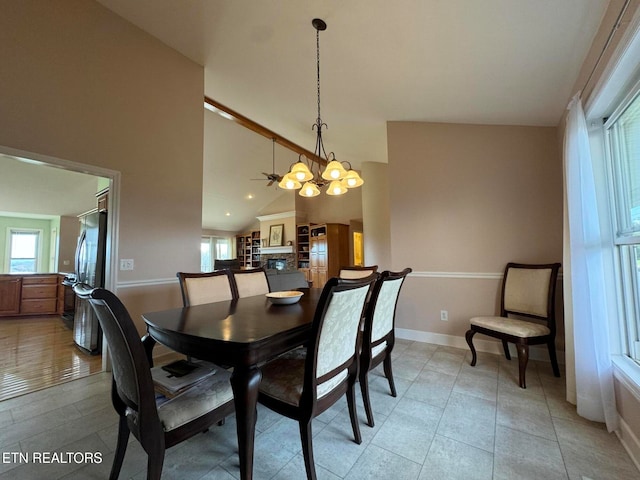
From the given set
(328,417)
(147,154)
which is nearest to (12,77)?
(147,154)

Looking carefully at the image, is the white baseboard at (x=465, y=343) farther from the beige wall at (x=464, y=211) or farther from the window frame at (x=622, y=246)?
the window frame at (x=622, y=246)

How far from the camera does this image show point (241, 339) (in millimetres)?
1102

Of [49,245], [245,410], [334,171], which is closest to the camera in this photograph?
[245,410]

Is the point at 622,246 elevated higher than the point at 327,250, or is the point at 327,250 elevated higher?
the point at 327,250

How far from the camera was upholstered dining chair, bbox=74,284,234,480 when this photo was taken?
0.95 m

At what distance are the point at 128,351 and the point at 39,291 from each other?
6043 millimetres

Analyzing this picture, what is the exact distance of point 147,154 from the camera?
2.75 meters

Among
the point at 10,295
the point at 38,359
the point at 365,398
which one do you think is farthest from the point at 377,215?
the point at 10,295

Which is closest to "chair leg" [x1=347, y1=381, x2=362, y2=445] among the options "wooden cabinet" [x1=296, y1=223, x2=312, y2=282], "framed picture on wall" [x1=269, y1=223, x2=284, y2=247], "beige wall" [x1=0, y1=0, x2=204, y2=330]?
"beige wall" [x1=0, y1=0, x2=204, y2=330]

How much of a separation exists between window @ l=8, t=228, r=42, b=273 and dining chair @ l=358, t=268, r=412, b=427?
837 cm

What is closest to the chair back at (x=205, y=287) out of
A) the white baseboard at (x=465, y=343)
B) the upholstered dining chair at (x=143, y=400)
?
the upholstered dining chair at (x=143, y=400)

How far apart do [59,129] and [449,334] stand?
4.35 meters

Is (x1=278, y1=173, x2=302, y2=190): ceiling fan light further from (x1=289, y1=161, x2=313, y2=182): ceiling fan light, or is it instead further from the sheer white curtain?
the sheer white curtain

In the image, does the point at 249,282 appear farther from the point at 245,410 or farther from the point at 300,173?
the point at 245,410
